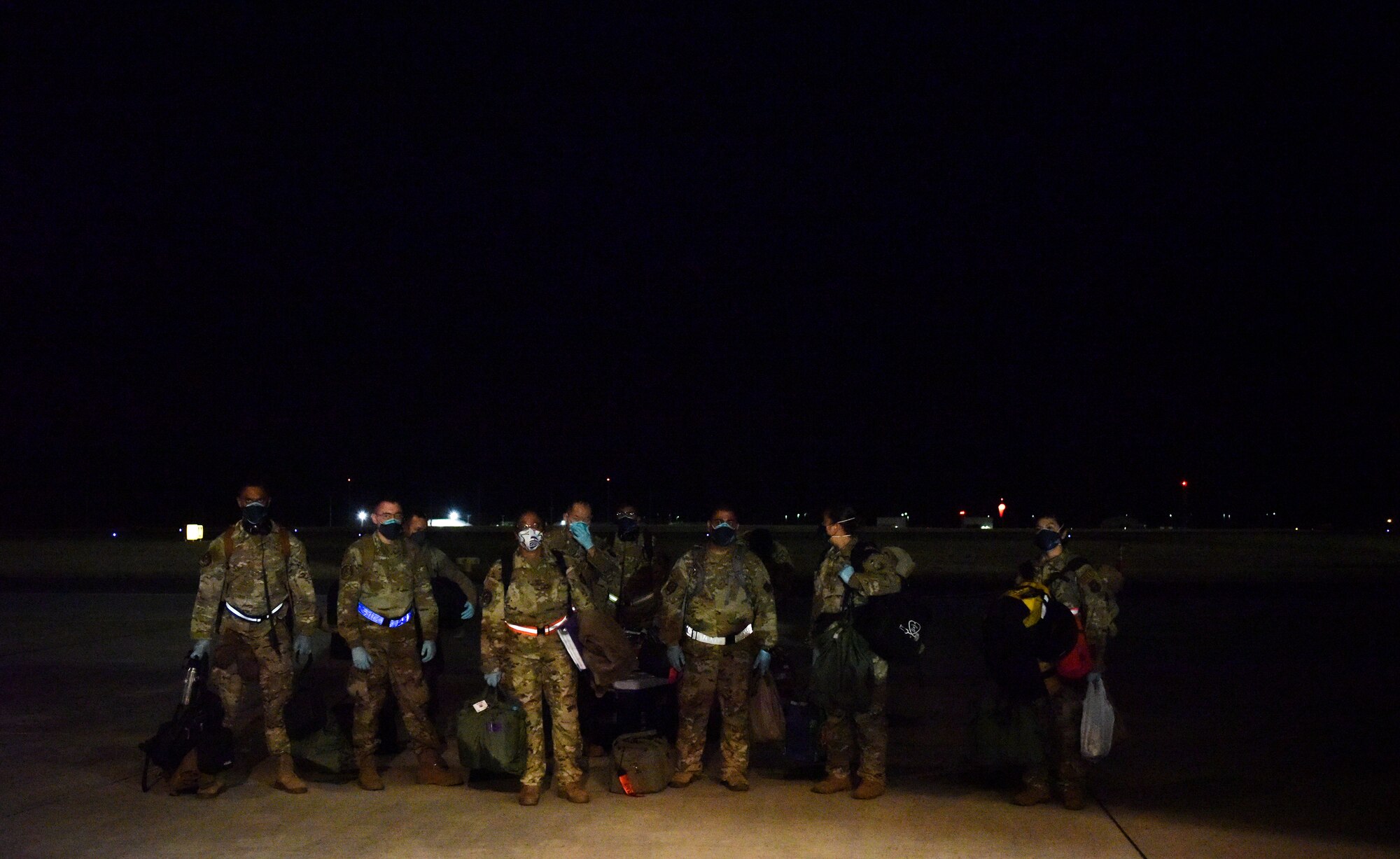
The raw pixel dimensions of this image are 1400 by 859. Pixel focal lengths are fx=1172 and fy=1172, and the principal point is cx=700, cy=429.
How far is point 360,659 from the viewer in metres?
7.63

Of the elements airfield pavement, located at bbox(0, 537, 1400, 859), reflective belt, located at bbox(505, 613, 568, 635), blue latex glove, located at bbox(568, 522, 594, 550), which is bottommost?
airfield pavement, located at bbox(0, 537, 1400, 859)

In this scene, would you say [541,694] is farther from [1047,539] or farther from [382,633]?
[1047,539]

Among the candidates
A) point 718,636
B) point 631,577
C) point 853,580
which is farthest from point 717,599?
point 631,577

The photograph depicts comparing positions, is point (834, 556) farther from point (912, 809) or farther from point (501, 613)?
point (501, 613)

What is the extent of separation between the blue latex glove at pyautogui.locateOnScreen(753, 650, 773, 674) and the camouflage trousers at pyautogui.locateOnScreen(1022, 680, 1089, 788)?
174 cm

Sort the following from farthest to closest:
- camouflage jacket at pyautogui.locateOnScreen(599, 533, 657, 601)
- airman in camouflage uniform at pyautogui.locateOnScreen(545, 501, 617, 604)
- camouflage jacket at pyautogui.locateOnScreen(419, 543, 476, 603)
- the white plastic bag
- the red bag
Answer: camouflage jacket at pyautogui.locateOnScreen(599, 533, 657, 601), airman in camouflage uniform at pyautogui.locateOnScreen(545, 501, 617, 604), camouflage jacket at pyautogui.locateOnScreen(419, 543, 476, 603), the red bag, the white plastic bag

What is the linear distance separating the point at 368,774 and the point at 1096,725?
4.68 m

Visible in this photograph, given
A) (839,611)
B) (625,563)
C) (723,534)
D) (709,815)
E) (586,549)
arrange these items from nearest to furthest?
(709,815) → (839,611) → (723,534) → (586,549) → (625,563)

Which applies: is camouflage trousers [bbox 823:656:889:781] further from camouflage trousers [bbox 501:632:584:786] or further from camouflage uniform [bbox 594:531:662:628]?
camouflage uniform [bbox 594:531:662:628]

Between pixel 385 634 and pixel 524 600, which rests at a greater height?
pixel 524 600

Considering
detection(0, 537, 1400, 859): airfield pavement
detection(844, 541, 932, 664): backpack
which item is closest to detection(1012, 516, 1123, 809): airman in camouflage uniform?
detection(0, 537, 1400, 859): airfield pavement

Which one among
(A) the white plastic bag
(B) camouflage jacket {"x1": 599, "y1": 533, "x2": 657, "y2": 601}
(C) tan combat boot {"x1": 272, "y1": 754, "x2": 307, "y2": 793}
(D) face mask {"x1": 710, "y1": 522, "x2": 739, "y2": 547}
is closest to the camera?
(A) the white plastic bag

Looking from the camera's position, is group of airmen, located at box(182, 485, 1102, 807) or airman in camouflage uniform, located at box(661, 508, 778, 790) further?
airman in camouflage uniform, located at box(661, 508, 778, 790)

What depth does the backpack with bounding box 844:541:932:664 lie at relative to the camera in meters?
7.34
